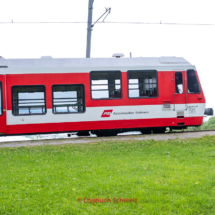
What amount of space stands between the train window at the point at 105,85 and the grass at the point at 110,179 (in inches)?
176

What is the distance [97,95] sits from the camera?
14680 mm

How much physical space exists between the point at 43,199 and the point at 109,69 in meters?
10.1

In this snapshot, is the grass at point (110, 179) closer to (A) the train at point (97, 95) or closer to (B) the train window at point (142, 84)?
(A) the train at point (97, 95)

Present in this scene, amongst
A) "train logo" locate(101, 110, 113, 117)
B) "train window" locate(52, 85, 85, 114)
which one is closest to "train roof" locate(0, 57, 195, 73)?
"train window" locate(52, 85, 85, 114)

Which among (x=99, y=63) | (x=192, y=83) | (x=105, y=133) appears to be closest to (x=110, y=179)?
(x=105, y=133)

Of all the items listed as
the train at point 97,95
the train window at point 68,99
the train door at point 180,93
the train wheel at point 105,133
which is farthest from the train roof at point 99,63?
the train wheel at point 105,133

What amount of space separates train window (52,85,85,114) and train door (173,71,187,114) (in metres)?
4.83

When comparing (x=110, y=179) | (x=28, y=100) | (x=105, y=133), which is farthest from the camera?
(x=105, y=133)

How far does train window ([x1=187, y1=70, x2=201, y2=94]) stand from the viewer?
1571 centimetres

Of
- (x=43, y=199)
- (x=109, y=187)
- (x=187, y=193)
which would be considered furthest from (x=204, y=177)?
(x=43, y=199)

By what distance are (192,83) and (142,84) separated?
278cm

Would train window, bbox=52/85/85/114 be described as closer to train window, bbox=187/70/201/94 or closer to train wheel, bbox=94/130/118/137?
train wheel, bbox=94/130/118/137

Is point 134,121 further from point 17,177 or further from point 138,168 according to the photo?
point 17,177

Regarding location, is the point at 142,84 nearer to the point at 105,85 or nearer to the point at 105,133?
the point at 105,85
